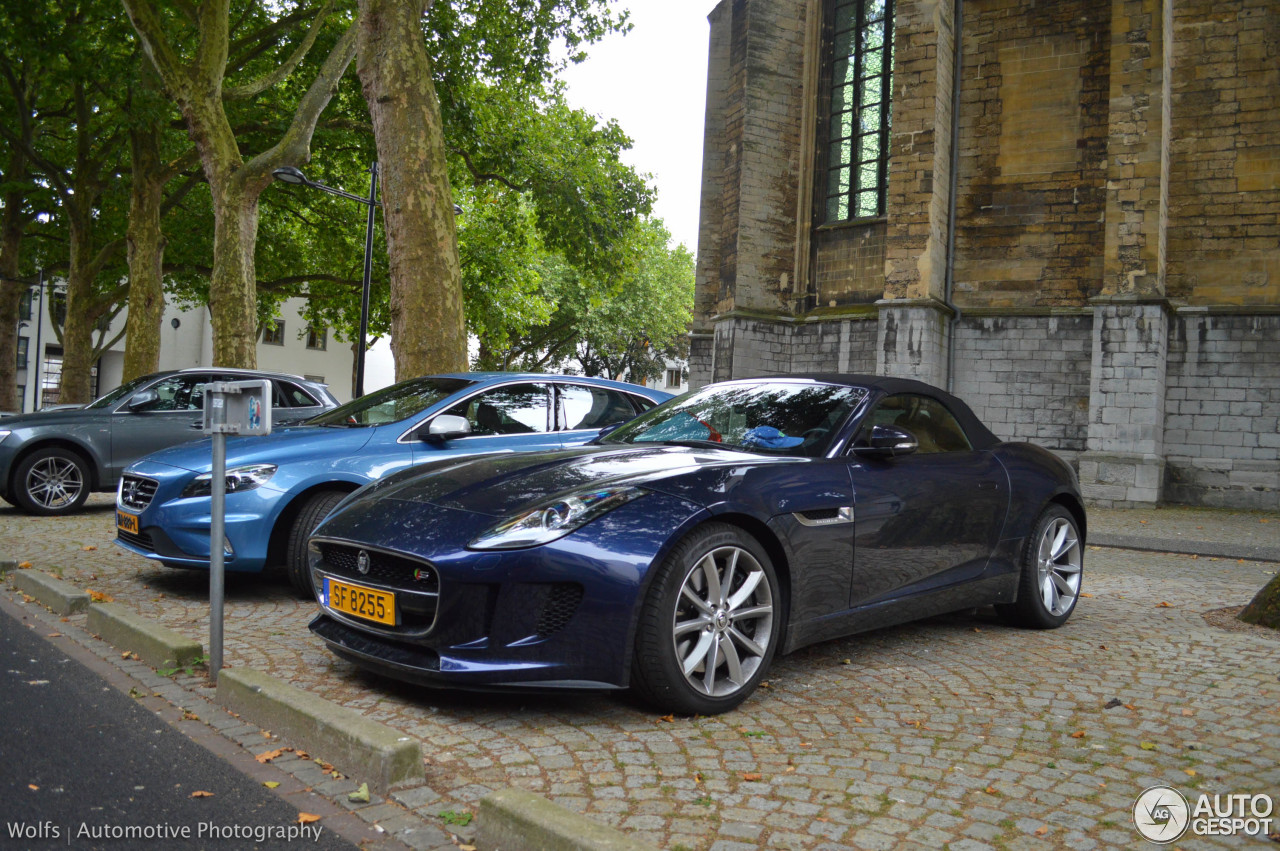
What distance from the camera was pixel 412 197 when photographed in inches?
420

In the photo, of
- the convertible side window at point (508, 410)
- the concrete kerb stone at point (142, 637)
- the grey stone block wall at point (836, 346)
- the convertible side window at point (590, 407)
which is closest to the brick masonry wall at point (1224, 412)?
the grey stone block wall at point (836, 346)

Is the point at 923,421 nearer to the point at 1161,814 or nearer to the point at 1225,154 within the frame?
the point at 1161,814

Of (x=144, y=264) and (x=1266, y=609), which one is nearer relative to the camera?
(x=1266, y=609)

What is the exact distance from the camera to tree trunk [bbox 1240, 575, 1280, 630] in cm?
592

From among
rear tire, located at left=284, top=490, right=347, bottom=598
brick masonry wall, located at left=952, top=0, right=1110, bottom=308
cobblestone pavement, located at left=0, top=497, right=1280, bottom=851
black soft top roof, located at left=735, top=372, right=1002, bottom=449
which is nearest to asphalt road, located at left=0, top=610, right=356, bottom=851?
cobblestone pavement, located at left=0, top=497, right=1280, bottom=851

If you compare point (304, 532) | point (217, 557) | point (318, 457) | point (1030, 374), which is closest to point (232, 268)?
point (318, 457)

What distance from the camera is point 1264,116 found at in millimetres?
17250

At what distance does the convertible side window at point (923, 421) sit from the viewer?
16.4 feet

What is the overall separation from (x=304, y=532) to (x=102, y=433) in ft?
20.6

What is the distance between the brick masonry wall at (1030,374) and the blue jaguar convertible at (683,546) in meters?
14.2

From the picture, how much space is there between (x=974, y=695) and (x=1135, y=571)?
5.48 meters

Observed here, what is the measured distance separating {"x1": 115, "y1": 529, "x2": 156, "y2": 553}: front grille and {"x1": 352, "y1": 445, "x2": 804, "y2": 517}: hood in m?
2.24

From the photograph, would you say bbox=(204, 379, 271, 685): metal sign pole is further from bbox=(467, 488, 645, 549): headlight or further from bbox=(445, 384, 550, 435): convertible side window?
bbox=(445, 384, 550, 435): convertible side window

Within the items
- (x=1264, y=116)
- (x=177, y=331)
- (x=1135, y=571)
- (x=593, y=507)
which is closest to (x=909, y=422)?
(x=593, y=507)
